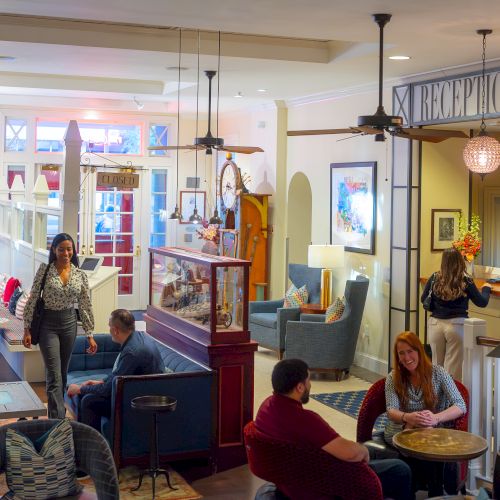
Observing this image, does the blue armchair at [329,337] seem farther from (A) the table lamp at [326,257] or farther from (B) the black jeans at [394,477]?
(B) the black jeans at [394,477]

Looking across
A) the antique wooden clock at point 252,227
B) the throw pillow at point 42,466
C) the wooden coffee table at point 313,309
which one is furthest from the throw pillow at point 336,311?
the throw pillow at point 42,466

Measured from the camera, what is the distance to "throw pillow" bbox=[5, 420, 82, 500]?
4.37 metres

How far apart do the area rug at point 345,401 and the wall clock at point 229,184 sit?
3.90m

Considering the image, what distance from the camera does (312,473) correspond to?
419cm

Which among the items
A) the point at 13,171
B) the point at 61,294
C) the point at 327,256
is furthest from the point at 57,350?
the point at 13,171

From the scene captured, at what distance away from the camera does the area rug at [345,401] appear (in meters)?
8.02

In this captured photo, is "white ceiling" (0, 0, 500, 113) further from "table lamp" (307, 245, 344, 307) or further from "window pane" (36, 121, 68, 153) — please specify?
"window pane" (36, 121, 68, 153)

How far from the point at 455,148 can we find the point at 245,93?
2.88m

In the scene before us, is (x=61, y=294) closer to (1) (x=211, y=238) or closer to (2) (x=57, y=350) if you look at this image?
(2) (x=57, y=350)

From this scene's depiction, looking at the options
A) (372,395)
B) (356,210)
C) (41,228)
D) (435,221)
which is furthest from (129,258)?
(372,395)

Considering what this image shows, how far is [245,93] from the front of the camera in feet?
36.2

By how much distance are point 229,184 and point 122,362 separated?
262 inches

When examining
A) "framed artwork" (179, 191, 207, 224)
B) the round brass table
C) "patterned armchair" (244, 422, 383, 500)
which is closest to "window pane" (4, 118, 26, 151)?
"framed artwork" (179, 191, 207, 224)

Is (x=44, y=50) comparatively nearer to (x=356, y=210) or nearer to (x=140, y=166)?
(x=356, y=210)
